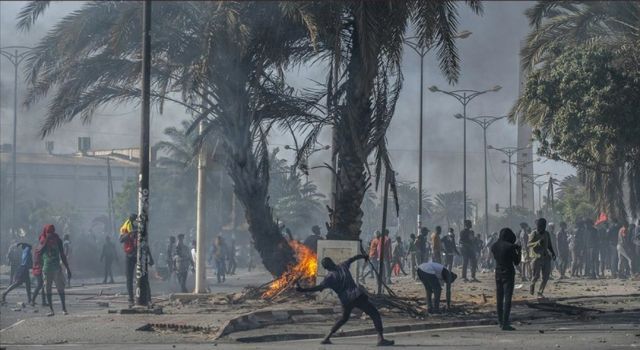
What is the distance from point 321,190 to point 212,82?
5077cm

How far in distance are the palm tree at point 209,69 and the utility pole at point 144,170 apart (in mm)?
1034

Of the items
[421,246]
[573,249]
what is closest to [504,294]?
[421,246]

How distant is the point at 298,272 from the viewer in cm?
1978

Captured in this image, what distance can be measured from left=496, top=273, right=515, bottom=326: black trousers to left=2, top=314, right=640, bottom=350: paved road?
0.22 m

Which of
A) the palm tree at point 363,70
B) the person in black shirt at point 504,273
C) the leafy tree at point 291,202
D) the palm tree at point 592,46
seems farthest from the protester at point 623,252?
the leafy tree at point 291,202

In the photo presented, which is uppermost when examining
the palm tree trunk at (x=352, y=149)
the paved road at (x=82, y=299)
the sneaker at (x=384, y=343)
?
the palm tree trunk at (x=352, y=149)

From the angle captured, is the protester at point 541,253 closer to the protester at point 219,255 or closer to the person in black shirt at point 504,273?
the person in black shirt at point 504,273

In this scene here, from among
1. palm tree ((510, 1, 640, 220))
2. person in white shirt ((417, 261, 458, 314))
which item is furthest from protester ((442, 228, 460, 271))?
person in white shirt ((417, 261, 458, 314))

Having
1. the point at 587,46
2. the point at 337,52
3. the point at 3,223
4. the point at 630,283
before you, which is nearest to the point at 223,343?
the point at 337,52

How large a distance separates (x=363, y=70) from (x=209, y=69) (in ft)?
10.3

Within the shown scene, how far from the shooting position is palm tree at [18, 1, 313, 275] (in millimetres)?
19047

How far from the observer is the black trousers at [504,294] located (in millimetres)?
14141

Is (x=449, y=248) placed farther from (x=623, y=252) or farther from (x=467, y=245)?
(x=623, y=252)

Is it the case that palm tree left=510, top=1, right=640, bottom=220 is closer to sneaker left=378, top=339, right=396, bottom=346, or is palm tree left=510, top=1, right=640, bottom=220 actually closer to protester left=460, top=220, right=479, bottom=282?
protester left=460, top=220, right=479, bottom=282
